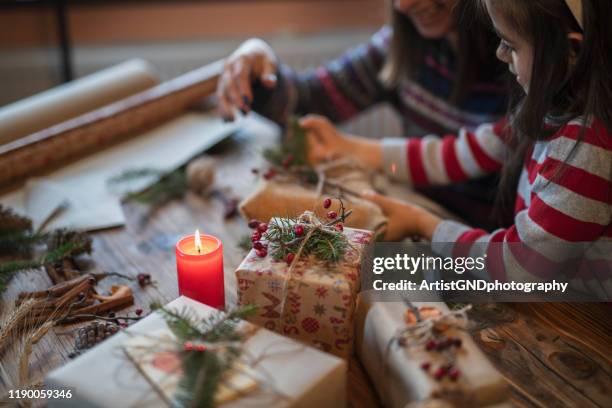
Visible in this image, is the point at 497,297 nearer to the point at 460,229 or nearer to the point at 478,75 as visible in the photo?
Answer: the point at 460,229

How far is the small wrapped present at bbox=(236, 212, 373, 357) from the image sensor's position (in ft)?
2.32

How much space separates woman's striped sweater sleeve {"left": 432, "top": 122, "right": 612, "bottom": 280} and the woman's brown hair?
370 mm

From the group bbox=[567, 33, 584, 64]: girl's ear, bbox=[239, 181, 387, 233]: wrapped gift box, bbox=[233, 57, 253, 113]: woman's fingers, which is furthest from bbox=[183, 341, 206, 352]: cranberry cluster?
bbox=[233, 57, 253, 113]: woman's fingers

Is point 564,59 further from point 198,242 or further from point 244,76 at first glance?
point 244,76

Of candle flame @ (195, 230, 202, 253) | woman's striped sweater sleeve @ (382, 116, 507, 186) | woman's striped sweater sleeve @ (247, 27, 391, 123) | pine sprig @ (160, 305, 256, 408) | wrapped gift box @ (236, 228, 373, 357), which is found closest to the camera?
pine sprig @ (160, 305, 256, 408)

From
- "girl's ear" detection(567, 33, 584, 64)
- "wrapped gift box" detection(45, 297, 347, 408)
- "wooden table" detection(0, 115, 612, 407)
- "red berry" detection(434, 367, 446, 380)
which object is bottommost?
"wooden table" detection(0, 115, 612, 407)

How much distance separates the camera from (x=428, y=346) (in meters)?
0.65

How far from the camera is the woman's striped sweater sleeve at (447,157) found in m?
1.16

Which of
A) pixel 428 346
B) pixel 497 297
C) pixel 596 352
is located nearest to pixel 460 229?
pixel 497 297

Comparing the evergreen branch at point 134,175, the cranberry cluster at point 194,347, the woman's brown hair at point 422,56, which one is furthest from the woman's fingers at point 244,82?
the cranberry cluster at point 194,347

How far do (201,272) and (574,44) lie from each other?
560mm

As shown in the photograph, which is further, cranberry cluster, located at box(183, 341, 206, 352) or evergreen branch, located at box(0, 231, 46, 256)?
evergreen branch, located at box(0, 231, 46, 256)

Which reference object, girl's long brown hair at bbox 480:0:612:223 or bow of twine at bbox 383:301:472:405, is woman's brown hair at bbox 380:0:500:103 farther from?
bow of twine at bbox 383:301:472:405

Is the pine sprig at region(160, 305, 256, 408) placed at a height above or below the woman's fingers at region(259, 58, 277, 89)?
below
